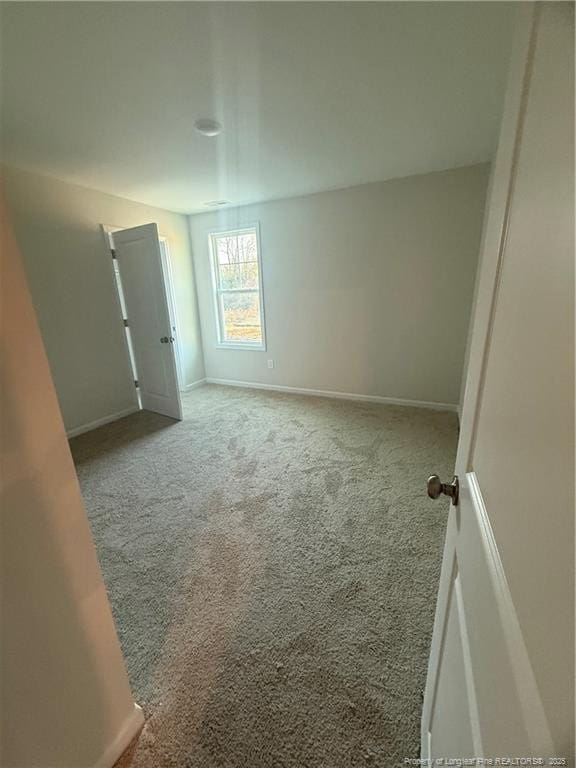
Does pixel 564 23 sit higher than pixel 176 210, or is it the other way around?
pixel 176 210

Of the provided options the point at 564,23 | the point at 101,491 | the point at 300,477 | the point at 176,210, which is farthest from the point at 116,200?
the point at 564,23

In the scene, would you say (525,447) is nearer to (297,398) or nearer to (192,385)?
(297,398)

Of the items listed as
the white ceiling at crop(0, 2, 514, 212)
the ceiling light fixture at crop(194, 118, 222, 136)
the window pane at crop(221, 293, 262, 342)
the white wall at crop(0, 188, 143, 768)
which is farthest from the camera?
the window pane at crop(221, 293, 262, 342)

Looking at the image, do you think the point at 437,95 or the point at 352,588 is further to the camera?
the point at 437,95

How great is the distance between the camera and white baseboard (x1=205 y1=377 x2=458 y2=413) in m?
3.59

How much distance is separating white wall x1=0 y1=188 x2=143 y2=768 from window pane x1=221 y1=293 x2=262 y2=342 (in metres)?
3.75

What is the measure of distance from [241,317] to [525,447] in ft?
14.3

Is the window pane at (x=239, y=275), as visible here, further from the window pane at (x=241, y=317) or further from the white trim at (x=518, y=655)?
the white trim at (x=518, y=655)

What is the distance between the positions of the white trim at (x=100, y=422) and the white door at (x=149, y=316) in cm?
22

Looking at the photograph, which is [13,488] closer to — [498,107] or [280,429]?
[280,429]

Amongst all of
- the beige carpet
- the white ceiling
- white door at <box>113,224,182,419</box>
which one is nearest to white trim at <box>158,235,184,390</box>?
white door at <box>113,224,182,419</box>

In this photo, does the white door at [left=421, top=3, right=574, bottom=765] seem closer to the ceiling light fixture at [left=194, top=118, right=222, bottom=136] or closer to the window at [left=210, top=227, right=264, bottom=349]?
the ceiling light fixture at [left=194, top=118, right=222, bottom=136]

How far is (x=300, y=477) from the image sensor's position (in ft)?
8.11

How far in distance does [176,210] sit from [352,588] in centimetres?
451
